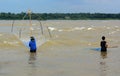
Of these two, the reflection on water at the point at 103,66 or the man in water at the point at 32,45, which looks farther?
the man in water at the point at 32,45

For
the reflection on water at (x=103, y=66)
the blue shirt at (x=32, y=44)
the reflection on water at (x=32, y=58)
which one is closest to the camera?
the reflection on water at (x=103, y=66)

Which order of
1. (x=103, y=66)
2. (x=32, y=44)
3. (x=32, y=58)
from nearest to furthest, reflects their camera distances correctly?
(x=103, y=66) → (x=32, y=58) → (x=32, y=44)

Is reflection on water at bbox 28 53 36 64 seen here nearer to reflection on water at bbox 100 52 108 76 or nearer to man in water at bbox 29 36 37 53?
man in water at bbox 29 36 37 53

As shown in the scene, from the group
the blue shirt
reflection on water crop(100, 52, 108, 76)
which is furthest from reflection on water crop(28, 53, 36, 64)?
reflection on water crop(100, 52, 108, 76)

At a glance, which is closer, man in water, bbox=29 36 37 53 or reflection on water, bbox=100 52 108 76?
reflection on water, bbox=100 52 108 76

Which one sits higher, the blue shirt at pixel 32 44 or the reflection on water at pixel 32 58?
the blue shirt at pixel 32 44

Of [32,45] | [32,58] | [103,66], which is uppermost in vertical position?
[32,45]

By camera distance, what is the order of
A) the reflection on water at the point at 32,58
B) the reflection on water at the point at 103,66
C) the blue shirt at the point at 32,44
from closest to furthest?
1. the reflection on water at the point at 103,66
2. the reflection on water at the point at 32,58
3. the blue shirt at the point at 32,44

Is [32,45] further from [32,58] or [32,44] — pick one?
[32,58]

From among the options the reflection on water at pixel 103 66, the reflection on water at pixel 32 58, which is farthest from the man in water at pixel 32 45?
the reflection on water at pixel 103 66

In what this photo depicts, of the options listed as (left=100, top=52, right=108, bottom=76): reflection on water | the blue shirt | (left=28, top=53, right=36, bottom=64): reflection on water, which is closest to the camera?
(left=100, top=52, right=108, bottom=76): reflection on water

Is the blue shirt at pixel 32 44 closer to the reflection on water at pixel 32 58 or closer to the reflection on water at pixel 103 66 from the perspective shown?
the reflection on water at pixel 32 58

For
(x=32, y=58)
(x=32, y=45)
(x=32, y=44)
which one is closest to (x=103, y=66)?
(x=32, y=58)

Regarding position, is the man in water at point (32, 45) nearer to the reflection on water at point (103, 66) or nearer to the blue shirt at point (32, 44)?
the blue shirt at point (32, 44)
